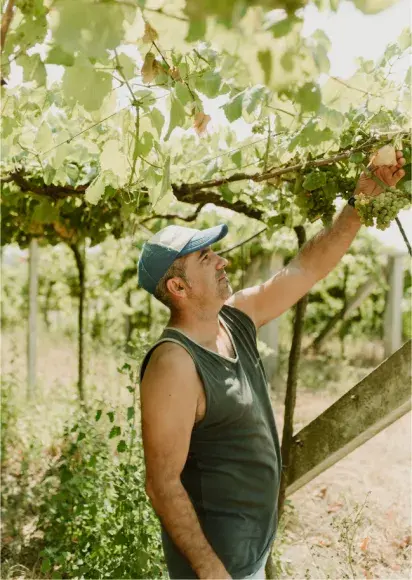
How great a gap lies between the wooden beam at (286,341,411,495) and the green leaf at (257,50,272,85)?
4.99 feet

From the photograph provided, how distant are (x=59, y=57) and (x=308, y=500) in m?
3.76

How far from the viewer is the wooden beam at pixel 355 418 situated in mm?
2414

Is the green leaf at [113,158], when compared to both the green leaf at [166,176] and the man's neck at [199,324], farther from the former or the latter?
the man's neck at [199,324]

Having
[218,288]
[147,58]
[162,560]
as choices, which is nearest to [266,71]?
[147,58]

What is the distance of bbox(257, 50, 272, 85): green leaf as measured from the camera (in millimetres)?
1094

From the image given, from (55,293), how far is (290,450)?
10.2 m

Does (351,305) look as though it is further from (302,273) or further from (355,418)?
(302,273)

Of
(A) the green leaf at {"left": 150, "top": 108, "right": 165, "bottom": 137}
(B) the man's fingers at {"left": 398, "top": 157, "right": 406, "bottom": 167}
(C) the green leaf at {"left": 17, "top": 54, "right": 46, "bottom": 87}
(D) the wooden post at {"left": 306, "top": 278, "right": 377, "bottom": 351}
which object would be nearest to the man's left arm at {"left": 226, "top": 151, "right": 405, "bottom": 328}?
(B) the man's fingers at {"left": 398, "top": 157, "right": 406, "bottom": 167}

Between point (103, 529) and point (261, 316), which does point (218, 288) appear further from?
point (103, 529)

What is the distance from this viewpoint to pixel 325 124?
1717 millimetres

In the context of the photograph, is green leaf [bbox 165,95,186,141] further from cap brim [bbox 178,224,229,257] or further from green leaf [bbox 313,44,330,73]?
cap brim [bbox 178,224,229,257]

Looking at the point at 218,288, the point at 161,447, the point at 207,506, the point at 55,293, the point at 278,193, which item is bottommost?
the point at 207,506

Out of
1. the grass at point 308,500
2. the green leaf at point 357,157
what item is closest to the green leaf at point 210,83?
the green leaf at point 357,157

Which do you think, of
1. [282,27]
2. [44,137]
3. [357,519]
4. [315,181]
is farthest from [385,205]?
[357,519]
